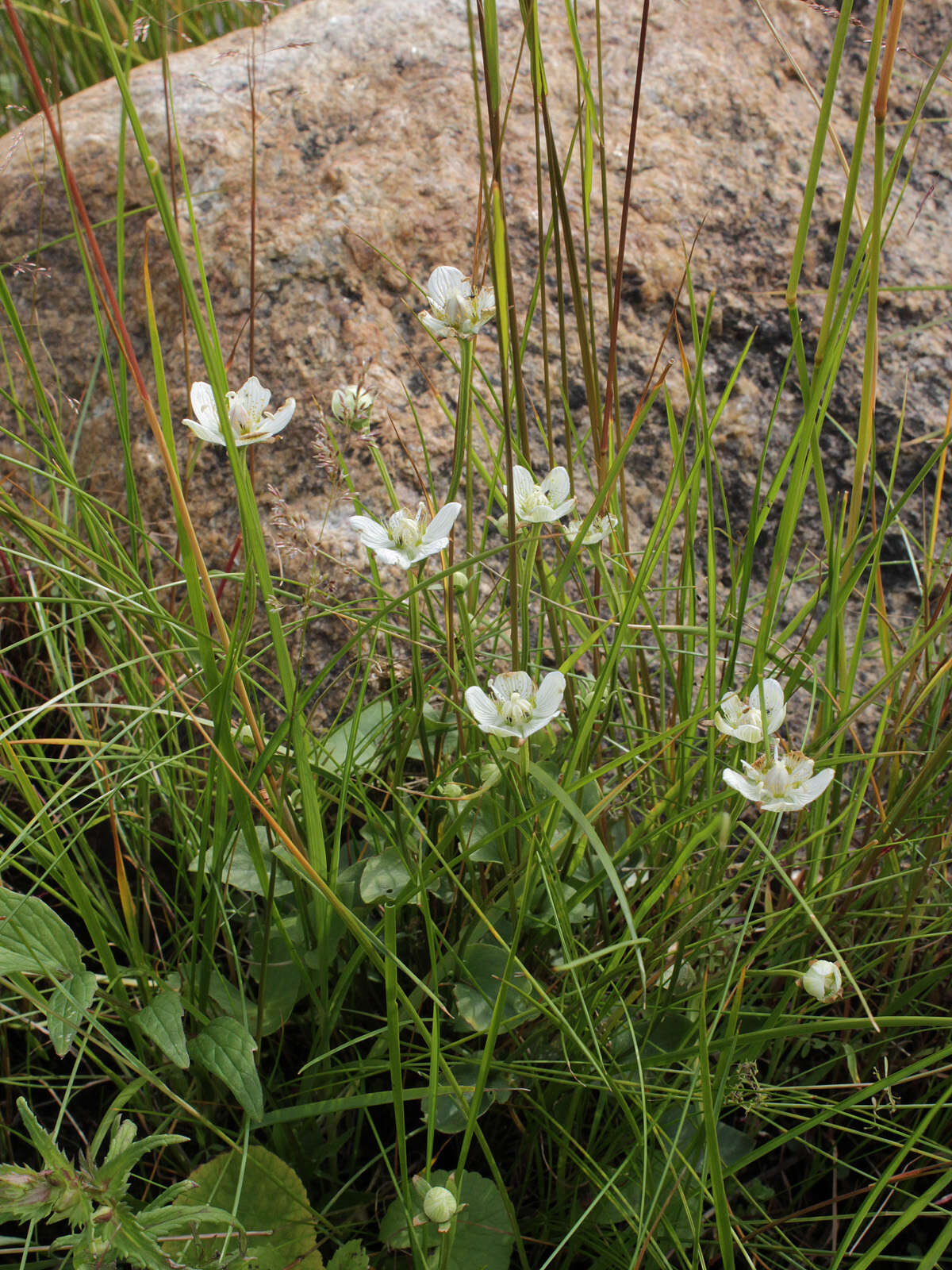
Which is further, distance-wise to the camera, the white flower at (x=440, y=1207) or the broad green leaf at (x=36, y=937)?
the broad green leaf at (x=36, y=937)

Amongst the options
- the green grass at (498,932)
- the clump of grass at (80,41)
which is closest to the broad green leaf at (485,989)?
the green grass at (498,932)

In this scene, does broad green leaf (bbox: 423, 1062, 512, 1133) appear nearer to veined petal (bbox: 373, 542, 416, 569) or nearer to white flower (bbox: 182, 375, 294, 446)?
veined petal (bbox: 373, 542, 416, 569)

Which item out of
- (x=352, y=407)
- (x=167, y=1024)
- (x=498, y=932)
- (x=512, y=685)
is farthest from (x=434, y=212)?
(x=167, y=1024)

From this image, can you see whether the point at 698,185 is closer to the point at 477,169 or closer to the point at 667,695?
the point at 477,169

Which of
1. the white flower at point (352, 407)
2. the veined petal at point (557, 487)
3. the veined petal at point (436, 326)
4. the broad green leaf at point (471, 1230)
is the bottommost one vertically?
the broad green leaf at point (471, 1230)

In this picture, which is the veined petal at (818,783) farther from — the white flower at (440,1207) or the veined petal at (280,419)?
the veined petal at (280,419)
